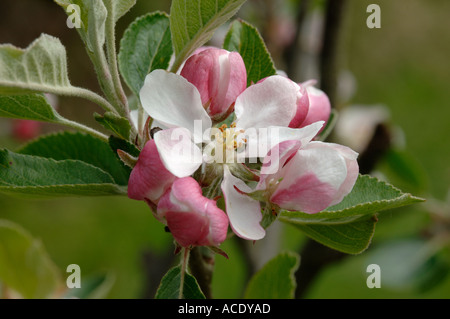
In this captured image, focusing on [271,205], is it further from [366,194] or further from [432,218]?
[432,218]

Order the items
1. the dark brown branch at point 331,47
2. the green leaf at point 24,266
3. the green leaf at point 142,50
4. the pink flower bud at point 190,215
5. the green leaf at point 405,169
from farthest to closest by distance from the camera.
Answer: the green leaf at point 405,169 → the dark brown branch at point 331,47 → the green leaf at point 24,266 → the green leaf at point 142,50 → the pink flower bud at point 190,215

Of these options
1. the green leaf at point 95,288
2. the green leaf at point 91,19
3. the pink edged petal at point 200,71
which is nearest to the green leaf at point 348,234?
the pink edged petal at point 200,71

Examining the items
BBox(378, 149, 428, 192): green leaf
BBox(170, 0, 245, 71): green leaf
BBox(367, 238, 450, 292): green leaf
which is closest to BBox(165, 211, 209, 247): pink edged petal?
BBox(170, 0, 245, 71): green leaf

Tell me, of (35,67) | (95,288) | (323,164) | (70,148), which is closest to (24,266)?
(95,288)

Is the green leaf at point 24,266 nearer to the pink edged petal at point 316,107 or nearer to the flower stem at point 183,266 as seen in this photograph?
the flower stem at point 183,266

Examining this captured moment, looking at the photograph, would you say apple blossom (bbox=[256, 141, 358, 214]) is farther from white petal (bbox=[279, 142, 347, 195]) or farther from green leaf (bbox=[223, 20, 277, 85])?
green leaf (bbox=[223, 20, 277, 85])

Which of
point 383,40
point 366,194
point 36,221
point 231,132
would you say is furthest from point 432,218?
point 383,40

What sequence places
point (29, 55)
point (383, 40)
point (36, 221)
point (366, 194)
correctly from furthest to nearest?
point (383, 40) < point (36, 221) < point (366, 194) < point (29, 55)
